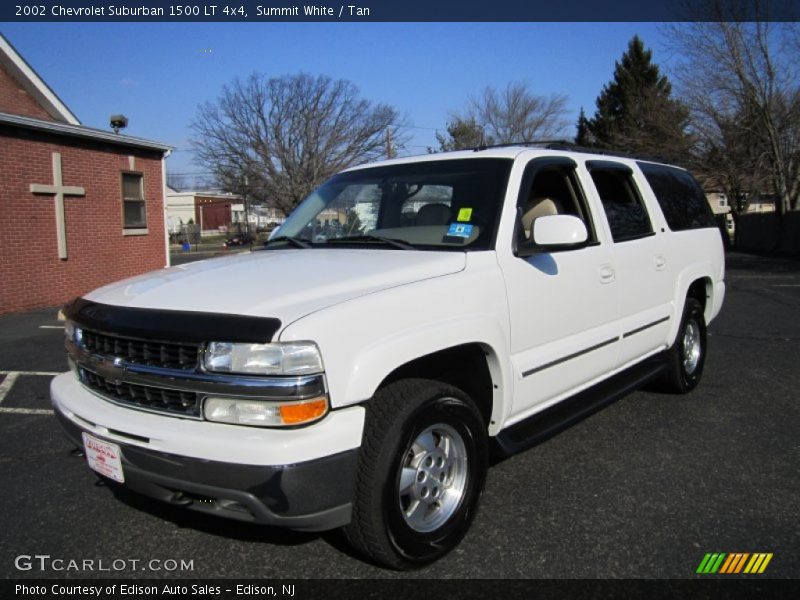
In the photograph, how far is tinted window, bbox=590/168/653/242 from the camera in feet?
13.3

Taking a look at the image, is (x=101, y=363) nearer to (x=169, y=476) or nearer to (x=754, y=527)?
(x=169, y=476)

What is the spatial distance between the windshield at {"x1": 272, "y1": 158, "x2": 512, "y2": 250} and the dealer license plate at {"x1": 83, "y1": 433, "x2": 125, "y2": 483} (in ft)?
5.14

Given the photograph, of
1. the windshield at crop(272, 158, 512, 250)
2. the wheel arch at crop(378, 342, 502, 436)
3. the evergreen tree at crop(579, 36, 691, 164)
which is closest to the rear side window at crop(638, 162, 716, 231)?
the windshield at crop(272, 158, 512, 250)

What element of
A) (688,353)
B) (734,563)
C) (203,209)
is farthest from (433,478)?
(203,209)

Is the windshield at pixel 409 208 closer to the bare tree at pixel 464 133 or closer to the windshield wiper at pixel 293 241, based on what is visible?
the windshield wiper at pixel 293 241

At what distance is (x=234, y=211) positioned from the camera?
253 feet

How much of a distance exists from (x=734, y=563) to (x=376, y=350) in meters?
1.80

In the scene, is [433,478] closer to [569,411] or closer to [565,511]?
[565,511]

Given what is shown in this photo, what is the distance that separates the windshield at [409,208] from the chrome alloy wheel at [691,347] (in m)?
2.67

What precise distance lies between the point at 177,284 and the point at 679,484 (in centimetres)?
281

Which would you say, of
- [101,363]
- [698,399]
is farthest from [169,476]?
[698,399]

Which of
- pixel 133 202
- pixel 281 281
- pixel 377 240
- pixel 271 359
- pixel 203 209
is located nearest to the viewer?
pixel 271 359

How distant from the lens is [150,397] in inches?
94.3

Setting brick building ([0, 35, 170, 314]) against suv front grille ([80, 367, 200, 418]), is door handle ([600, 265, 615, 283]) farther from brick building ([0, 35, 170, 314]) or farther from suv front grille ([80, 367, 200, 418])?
brick building ([0, 35, 170, 314])
